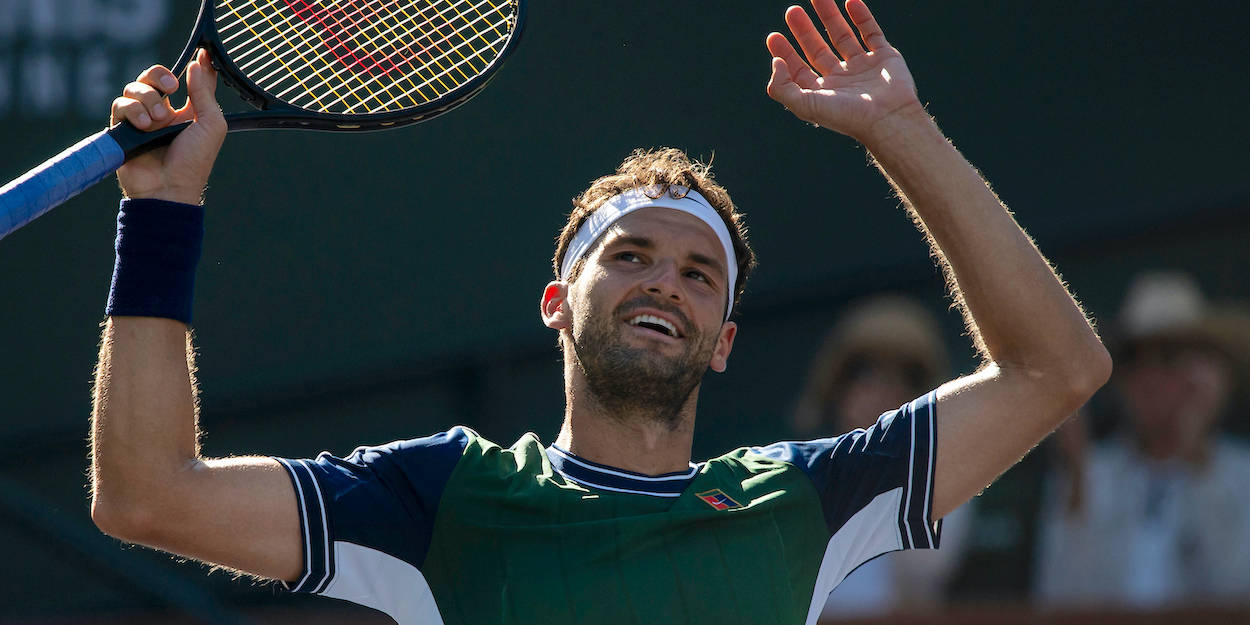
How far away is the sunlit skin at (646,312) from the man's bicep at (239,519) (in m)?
0.65

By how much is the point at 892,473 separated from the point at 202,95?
143 cm

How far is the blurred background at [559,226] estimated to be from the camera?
5.31 m

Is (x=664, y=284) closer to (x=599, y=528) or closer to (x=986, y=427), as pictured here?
(x=599, y=528)

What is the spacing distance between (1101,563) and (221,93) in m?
3.34

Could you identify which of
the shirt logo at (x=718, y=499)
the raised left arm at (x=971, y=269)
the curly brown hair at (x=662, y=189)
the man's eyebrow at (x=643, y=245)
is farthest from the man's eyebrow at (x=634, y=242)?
the shirt logo at (x=718, y=499)

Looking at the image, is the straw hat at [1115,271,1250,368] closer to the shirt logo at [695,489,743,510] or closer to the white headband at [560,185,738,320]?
the white headband at [560,185,738,320]

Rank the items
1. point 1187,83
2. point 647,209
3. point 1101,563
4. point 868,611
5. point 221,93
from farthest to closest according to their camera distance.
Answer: point 1187,83, point 221,93, point 1101,563, point 868,611, point 647,209

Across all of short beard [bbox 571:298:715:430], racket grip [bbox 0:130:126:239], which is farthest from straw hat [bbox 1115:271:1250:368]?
racket grip [bbox 0:130:126:239]

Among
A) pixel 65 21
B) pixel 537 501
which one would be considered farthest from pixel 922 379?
pixel 65 21

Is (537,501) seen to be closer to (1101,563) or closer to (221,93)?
(1101,563)

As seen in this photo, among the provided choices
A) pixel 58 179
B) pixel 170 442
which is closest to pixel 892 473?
pixel 170 442

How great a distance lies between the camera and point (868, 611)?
4.44 metres

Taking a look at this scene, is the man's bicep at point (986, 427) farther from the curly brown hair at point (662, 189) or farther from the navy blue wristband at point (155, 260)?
the navy blue wristband at point (155, 260)

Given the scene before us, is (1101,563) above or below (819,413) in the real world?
below
